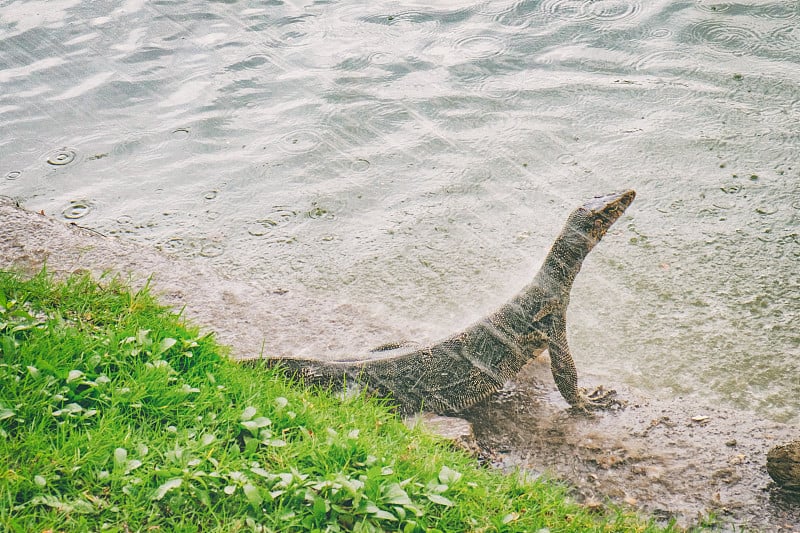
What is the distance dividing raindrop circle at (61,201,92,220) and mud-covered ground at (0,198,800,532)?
1.15m

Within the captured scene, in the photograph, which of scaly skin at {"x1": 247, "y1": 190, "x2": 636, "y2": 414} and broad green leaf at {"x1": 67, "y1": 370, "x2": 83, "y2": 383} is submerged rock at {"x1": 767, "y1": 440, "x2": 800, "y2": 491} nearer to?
scaly skin at {"x1": 247, "y1": 190, "x2": 636, "y2": 414}

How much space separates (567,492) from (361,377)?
4.93 ft

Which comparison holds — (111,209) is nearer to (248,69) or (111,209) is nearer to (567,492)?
(248,69)

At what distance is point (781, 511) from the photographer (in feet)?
14.5

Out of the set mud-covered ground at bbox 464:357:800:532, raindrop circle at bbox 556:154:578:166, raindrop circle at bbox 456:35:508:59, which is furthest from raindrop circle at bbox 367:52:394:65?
mud-covered ground at bbox 464:357:800:532

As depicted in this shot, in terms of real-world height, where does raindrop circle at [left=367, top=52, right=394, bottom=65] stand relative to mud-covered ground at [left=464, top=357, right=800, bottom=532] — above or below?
above

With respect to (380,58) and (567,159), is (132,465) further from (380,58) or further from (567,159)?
(380,58)

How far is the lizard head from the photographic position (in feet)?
18.2

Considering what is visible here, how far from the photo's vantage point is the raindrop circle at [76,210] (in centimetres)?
826

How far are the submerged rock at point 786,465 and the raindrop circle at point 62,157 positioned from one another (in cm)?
827

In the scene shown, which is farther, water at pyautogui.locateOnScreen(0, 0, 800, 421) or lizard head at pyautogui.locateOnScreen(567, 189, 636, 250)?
water at pyautogui.locateOnScreen(0, 0, 800, 421)

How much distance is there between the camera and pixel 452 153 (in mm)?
9055

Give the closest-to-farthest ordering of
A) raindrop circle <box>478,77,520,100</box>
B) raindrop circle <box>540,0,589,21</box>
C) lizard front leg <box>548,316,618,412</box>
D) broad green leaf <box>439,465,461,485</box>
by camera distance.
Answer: broad green leaf <box>439,465,461,485</box> → lizard front leg <box>548,316,618,412</box> → raindrop circle <box>478,77,520,100</box> → raindrop circle <box>540,0,589,21</box>

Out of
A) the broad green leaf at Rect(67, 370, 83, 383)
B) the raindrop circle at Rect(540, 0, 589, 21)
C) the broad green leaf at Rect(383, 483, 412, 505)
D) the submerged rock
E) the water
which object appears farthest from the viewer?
the raindrop circle at Rect(540, 0, 589, 21)
